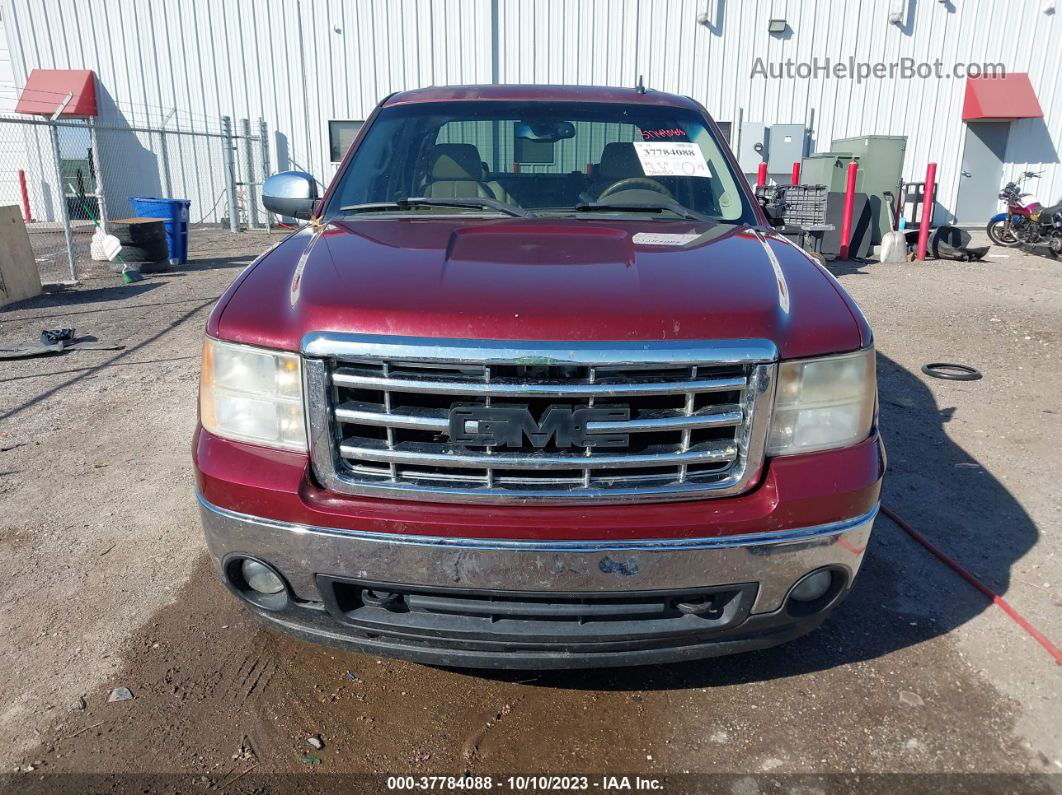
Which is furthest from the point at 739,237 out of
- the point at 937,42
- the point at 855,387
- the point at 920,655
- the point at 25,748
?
the point at 937,42

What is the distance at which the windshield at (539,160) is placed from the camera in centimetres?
329

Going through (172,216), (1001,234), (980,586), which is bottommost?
(1001,234)

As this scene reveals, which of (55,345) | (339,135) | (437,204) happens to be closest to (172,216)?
(55,345)

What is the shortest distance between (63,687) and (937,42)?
20.8 meters

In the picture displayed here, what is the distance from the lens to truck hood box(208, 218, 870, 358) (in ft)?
6.42

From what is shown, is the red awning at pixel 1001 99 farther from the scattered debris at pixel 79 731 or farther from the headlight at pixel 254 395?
the scattered debris at pixel 79 731

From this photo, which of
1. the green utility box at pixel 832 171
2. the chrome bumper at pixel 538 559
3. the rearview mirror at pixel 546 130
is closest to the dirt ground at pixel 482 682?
the chrome bumper at pixel 538 559

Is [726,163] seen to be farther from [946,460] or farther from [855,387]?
[946,460]

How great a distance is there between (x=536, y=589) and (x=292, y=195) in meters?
2.37

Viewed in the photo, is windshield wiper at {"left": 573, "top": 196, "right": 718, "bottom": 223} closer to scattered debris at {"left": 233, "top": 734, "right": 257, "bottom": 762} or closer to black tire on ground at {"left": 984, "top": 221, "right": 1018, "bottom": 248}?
scattered debris at {"left": 233, "top": 734, "right": 257, "bottom": 762}

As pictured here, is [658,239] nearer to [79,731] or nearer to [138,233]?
[79,731]

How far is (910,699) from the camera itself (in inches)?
98.0

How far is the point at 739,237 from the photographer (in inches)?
108
